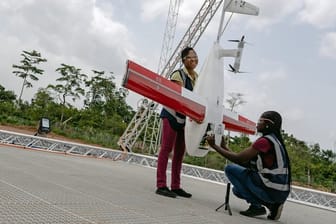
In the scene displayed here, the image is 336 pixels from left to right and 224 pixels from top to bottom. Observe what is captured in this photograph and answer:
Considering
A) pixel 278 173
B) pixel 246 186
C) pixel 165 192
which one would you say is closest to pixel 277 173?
pixel 278 173

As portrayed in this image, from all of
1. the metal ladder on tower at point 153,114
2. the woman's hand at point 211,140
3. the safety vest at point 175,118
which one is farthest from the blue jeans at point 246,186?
the metal ladder on tower at point 153,114

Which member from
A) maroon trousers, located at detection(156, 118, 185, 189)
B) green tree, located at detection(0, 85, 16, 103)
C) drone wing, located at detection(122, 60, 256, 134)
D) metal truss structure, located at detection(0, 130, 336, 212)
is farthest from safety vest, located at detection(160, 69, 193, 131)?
green tree, located at detection(0, 85, 16, 103)

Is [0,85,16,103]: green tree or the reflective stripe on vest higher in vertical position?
[0,85,16,103]: green tree

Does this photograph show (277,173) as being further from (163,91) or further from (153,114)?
(153,114)

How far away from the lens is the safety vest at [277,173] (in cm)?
215

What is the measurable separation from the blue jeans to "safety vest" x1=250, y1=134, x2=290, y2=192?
6 cm

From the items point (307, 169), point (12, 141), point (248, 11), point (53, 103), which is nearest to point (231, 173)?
point (248, 11)

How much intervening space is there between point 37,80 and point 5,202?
2743 centimetres

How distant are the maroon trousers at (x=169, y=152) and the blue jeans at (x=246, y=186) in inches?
19.5

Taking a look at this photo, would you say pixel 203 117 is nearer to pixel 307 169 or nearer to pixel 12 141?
pixel 12 141

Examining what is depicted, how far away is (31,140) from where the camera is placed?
7703 millimetres

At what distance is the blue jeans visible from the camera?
2.18m

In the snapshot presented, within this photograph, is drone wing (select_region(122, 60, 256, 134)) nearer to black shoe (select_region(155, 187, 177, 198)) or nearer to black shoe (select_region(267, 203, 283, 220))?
black shoe (select_region(155, 187, 177, 198))

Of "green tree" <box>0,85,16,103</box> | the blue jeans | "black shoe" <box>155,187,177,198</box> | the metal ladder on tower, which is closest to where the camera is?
the blue jeans
